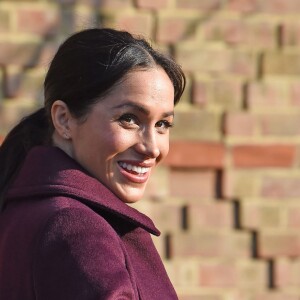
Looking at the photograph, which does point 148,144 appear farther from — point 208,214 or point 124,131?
point 208,214

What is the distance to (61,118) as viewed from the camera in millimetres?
2842

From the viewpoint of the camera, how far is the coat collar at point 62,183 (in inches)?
106

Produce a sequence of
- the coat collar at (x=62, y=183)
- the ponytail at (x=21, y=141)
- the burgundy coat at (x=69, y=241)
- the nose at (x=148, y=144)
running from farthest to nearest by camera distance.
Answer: the ponytail at (x=21, y=141), the nose at (x=148, y=144), the coat collar at (x=62, y=183), the burgundy coat at (x=69, y=241)

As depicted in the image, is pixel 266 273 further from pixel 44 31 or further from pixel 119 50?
pixel 119 50

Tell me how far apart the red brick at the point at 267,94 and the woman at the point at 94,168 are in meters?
1.98

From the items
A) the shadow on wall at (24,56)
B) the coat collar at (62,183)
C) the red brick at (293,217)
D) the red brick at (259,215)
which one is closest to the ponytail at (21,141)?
the coat collar at (62,183)

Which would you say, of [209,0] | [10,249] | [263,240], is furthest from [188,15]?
[10,249]

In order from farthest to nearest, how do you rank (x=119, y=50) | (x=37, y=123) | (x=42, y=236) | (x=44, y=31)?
(x=44, y=31)
(x=37, y=123)
(x=119, y=50)
(x=42, y=236)

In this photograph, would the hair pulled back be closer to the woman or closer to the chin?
the woman

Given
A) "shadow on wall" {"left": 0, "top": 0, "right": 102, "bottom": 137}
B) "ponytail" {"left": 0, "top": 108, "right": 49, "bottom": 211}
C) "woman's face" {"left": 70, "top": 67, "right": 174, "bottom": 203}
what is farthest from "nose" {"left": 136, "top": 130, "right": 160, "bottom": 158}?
"shadow on wall" {"left": 0, "top": 0, "right": 102, "bottom": 137}

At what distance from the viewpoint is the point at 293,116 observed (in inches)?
195

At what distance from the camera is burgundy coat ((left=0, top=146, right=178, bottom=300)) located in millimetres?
2514

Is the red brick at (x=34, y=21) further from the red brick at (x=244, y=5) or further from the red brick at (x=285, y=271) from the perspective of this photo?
the red brick at (x=285, y=271)

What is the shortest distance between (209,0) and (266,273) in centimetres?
113
